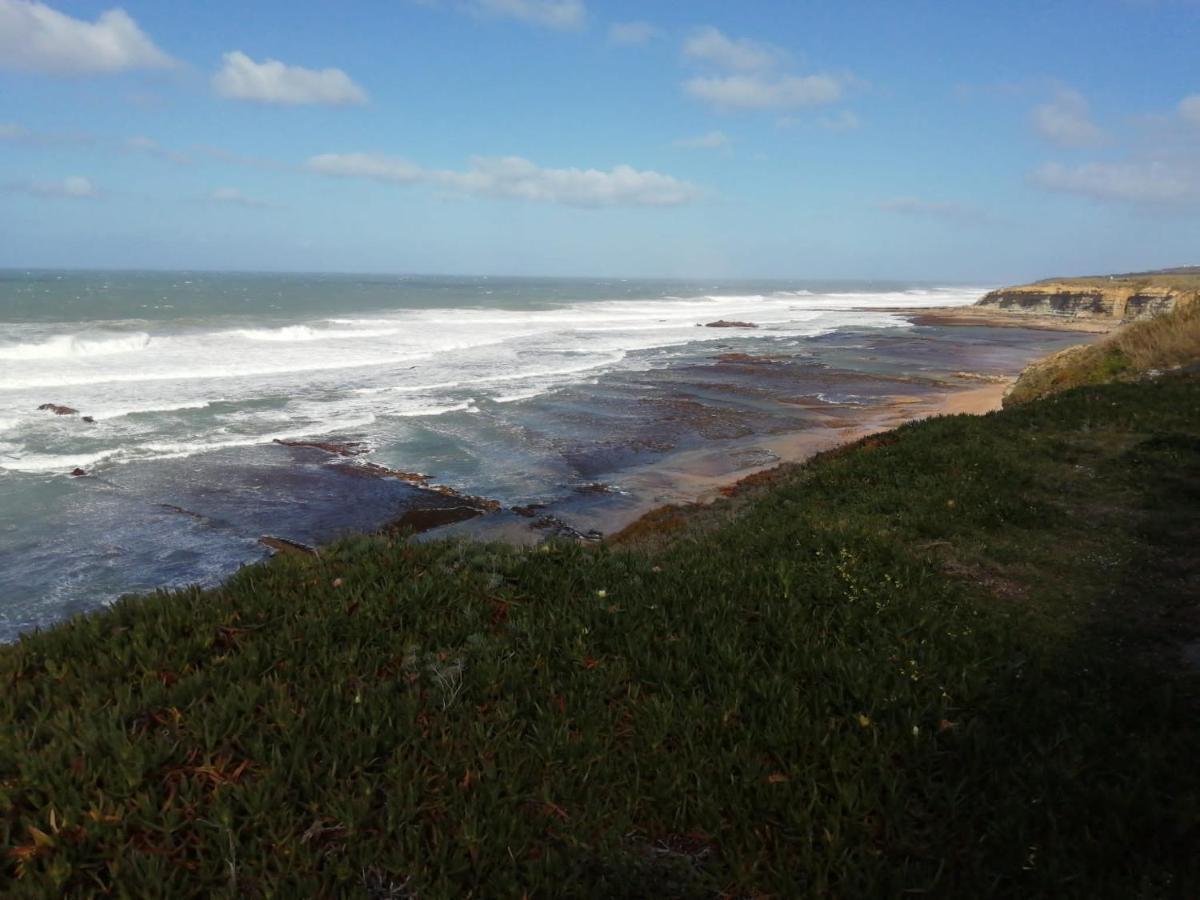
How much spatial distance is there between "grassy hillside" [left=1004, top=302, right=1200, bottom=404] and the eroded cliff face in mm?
58708

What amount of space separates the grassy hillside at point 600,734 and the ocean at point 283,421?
7.80m

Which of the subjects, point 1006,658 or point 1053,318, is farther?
point 1053,318

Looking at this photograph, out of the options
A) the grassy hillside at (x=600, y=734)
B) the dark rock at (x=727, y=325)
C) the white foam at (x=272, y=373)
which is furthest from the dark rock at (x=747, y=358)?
the grassy hillside at (x=600, y=734)

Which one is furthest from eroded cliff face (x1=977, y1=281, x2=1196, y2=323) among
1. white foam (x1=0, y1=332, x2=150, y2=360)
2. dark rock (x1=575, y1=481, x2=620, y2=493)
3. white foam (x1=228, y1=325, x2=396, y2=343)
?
white foam (x1=0, y1=332, x2=150, y2=360)

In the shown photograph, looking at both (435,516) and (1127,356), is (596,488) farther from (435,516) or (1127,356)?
(1127,356)

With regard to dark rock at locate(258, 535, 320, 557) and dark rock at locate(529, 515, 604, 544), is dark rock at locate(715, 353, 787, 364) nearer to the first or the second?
dark rock at locate(529, 515, 604, 544)

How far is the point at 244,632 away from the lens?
434cm

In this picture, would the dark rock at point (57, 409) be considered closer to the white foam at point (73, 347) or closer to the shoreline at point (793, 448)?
the white foam at point (73, 347)

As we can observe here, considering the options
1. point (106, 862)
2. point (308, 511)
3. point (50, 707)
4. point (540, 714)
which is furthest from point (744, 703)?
point (308, 511)

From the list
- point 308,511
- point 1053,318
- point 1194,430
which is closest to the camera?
point 1194,430

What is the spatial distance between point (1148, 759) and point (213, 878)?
4.06 meters

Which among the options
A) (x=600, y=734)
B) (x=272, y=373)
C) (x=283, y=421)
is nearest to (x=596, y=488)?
(x=283, y=421)

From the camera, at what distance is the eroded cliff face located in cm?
7262

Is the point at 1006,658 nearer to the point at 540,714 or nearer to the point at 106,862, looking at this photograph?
the point at 540,714
